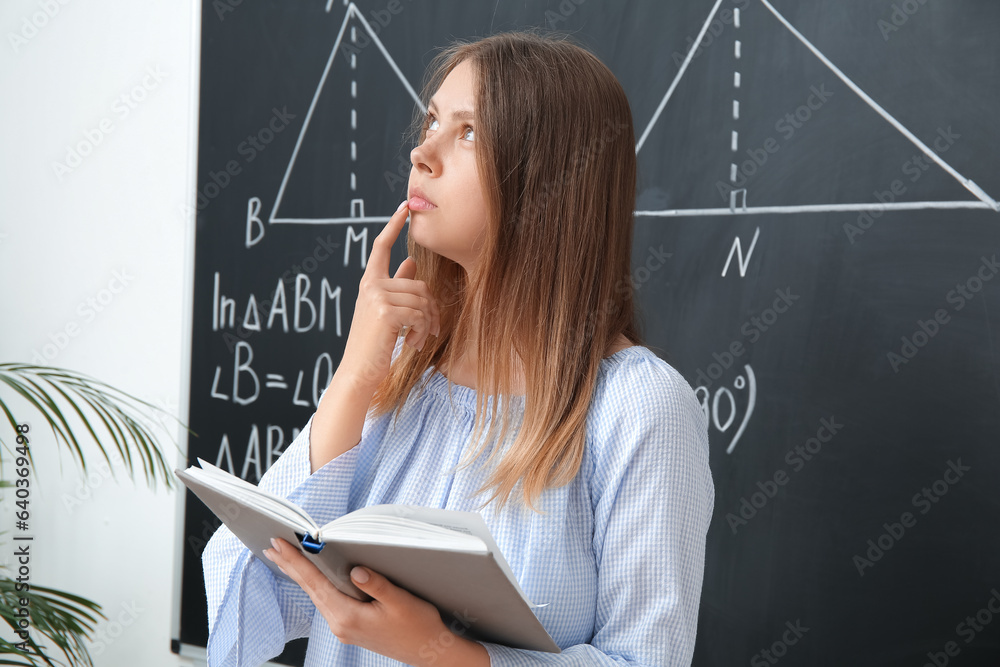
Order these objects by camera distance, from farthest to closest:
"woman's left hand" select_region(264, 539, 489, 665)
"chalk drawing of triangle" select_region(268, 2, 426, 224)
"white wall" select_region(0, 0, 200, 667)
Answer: "white wall" select_region(0, 0, 200, 667), "chalk drawing of triangle" select_region(268, 2, 426, 224), "woman's left hand" select_region(264, 539, 489, 665)

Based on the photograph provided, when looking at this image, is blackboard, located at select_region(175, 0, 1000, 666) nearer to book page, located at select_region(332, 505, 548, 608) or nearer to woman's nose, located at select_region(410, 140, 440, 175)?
woman's nose, located at select_region(410, 140, 440, 175)

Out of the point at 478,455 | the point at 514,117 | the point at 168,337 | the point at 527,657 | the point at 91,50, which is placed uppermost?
the point at 514,117

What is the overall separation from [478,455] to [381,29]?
1248mm

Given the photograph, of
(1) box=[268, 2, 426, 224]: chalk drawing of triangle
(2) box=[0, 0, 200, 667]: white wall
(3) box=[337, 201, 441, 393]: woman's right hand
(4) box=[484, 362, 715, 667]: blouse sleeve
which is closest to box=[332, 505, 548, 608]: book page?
(4) box=[484, 362, 715, 667]: blouse sleeve

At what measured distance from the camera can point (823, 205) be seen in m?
1.45

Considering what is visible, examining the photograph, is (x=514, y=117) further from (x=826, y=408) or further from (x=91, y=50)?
(x=91, y=50)

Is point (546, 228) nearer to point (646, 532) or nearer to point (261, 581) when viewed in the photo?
point (646, 532)

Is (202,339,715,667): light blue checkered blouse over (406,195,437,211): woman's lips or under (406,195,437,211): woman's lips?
under

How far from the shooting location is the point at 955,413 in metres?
1.36

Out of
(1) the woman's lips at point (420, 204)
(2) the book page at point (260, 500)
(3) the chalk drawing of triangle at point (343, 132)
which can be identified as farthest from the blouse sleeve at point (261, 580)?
(3) the chalk drawing of triangle at point (343, 132)

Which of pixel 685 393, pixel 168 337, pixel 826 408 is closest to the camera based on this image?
pixel 685 393

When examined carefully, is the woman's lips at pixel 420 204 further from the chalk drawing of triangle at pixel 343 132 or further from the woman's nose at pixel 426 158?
the chalk drawing of triangle at pixel 343 132

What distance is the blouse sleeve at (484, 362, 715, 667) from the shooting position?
892mm

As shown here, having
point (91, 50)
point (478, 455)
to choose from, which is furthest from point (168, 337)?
point (478, 455)
